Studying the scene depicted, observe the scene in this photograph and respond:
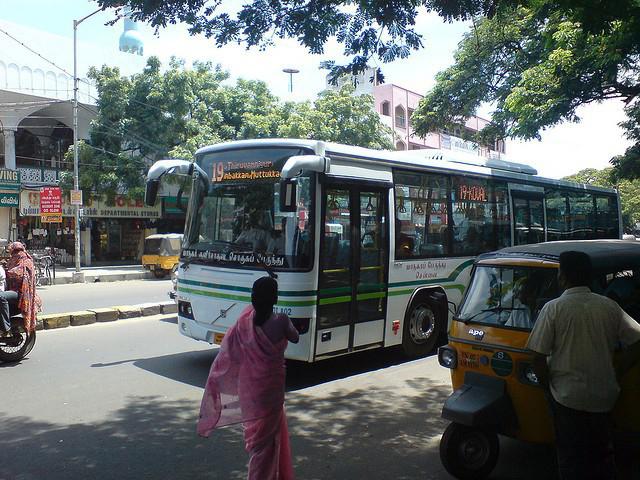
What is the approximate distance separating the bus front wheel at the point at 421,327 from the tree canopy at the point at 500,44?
340 centimetres

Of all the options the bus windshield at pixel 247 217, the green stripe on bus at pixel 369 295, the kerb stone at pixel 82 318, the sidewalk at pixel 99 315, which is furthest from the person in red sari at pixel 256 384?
the kerb stone at pixel 82 318

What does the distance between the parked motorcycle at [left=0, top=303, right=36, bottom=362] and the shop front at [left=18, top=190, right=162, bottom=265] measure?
20.3 metres

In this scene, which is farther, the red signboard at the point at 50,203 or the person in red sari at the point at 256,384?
the red signboard at the point at 50,203

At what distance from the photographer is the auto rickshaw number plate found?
13.6 ft

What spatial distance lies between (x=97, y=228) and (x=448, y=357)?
28.5 m

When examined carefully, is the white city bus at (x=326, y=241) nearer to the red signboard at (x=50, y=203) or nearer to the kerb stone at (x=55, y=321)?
the kerb stone at (x=55, y=321)

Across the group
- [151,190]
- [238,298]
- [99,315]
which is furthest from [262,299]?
[99,315]

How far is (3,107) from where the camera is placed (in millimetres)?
23031

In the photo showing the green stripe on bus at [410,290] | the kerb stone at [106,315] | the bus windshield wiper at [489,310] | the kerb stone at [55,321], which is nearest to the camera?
the bus windshield wiper at [489,310]

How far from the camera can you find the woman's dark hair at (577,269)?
11.0 ft

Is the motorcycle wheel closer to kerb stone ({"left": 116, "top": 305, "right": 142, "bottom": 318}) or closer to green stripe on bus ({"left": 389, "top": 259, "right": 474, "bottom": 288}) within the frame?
kerb stone ({"left": 116, "top": 305, "right": 142, "bottom": 318})

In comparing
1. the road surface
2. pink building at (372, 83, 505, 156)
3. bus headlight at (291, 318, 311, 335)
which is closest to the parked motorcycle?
the road surface

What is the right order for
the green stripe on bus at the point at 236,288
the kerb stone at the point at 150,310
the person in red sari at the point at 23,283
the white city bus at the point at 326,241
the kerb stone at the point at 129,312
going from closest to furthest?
the green stripe on bus at the point at 236,288 < the white city bus at the point at 326,241 < the person in red sari at the point at 23,283 < the kerb stone at the point at 129,312 < the kerb stone at the point at 150,310

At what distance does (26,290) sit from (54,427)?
2822 mm
